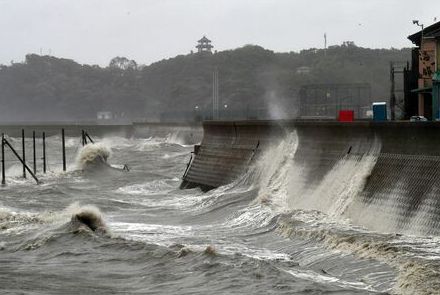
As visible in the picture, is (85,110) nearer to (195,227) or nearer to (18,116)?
(18,116)

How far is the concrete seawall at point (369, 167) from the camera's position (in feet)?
45.4

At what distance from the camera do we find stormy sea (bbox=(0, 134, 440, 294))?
11.1 m

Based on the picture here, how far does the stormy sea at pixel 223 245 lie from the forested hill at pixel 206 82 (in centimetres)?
9243

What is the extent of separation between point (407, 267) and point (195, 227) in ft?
26.4

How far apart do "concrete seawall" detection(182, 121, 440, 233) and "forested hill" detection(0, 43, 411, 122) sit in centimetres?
9190

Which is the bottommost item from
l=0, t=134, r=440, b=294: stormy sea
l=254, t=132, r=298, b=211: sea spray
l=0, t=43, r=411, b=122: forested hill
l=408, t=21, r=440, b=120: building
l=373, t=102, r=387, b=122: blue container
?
l=0, t=134, r=440, b=294: stormy sea

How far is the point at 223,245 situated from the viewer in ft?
48.4

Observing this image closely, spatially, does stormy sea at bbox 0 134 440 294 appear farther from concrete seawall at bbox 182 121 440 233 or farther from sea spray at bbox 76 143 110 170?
sea spray at bbox 76 143 110 170

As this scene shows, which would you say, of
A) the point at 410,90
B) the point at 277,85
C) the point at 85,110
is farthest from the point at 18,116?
the point at 410,90

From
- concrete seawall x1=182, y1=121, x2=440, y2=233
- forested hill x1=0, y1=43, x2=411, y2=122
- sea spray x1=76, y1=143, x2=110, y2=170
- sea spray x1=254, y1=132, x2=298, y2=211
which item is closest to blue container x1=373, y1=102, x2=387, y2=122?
concrete seawall x1=182, y1=121, x2=440, y2=233

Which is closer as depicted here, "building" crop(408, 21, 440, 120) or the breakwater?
"building" crop(408, 21, 440, 120)

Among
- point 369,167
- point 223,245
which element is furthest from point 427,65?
point 223,245

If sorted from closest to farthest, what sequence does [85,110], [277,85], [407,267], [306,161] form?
[407,267], [306,161], [277,85], [85,110]

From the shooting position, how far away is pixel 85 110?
187625 mm
